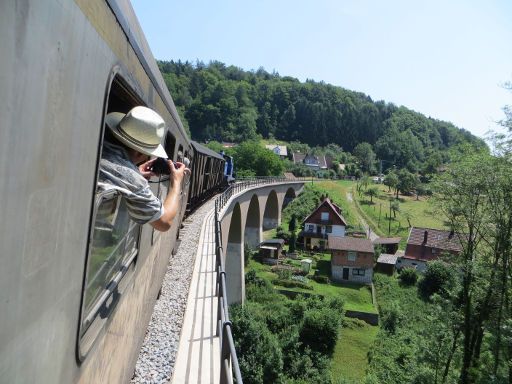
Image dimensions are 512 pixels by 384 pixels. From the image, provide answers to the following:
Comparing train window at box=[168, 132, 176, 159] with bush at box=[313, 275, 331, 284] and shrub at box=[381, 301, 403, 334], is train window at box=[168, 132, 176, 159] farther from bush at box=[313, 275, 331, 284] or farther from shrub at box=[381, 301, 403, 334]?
bush at box=[313, 275, 331, 284]

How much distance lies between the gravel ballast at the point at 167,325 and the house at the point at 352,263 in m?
26.5

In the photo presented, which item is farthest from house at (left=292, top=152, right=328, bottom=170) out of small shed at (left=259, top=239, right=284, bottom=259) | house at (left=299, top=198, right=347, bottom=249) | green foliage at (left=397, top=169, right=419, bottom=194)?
small shed at (left=259, top=239, right=284, bottom=259)

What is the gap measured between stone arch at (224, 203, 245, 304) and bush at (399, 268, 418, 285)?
54.1 ft

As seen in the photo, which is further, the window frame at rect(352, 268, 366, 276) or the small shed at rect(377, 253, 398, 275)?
the small shed at rect(377, 253, 398, 275)

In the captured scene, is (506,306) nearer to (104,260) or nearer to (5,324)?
(104,260)

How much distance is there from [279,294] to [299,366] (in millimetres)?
9004

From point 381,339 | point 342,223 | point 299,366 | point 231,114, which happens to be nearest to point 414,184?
point 342,223

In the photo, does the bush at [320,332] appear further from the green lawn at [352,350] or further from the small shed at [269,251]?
the small shed at [269,251]

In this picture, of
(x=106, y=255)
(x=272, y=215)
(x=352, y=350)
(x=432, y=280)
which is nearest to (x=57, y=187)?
(x=106, y=255)

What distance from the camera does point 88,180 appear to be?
2066 mm

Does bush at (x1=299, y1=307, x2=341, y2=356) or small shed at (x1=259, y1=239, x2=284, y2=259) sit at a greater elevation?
small shed at (x1=259, y1=239, x2=284, y2=259)

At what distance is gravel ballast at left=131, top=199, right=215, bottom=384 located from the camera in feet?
16.9

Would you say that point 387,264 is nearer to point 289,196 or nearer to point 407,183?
point 289,196

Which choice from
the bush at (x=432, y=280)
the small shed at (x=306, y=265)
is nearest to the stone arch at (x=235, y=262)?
the small shed at (x=306, y=265)
